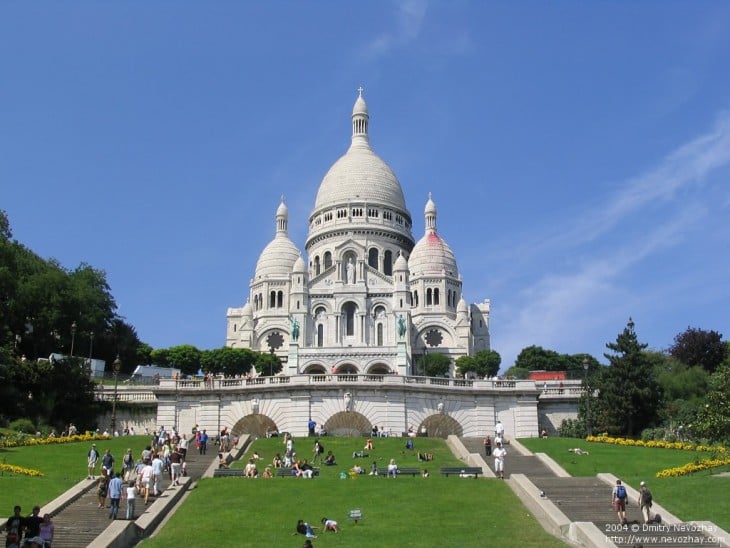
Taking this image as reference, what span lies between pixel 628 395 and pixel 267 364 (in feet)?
171

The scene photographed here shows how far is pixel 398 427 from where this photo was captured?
165ft

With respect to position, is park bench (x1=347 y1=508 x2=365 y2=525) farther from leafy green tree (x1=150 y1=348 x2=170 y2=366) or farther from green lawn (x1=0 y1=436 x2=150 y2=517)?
leafy green tree (x1=150 y1=348 x2=170 y2=366)

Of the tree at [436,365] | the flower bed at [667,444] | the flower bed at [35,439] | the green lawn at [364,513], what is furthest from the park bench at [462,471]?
the tree at [436,365]

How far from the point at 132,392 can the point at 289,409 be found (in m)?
10.7

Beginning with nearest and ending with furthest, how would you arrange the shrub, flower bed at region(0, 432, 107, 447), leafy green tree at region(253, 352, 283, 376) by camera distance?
flower bed at region(0, 432, 107, 447), the shrub, leafy green tree at region(253, 352, 283, 376)

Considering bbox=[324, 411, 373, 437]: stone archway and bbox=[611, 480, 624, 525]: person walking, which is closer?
bbox=[611, 480, 624, 525]: person walking

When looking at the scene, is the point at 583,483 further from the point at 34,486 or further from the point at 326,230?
the point at 326,230

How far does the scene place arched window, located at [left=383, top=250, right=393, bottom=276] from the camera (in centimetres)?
12100

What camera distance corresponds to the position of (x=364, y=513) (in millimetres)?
27297

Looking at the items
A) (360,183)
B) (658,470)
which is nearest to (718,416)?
(658,470)

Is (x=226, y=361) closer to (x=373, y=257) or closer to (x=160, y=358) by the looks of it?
(x=160, y=358)

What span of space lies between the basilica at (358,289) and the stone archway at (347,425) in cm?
4117

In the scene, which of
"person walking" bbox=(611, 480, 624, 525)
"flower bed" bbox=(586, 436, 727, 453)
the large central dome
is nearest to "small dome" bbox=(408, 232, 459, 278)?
the large central dome

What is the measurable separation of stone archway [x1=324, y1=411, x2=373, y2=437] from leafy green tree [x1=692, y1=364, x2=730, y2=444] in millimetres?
17152
